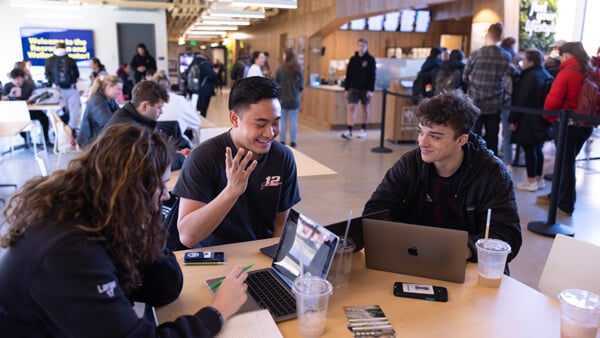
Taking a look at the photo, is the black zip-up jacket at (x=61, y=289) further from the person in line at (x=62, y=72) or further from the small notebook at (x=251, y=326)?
the person in line at (x=62, y=72)

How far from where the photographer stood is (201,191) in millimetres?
1814

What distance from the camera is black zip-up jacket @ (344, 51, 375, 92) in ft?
25.7

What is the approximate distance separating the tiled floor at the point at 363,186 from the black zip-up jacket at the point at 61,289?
2.03 metres

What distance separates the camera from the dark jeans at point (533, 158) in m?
4.91

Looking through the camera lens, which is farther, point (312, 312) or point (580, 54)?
point (580, 54)

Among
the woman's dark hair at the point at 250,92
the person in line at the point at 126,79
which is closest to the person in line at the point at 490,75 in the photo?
the woman's dark hair at the point at 250,92

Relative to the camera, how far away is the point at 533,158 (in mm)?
4945

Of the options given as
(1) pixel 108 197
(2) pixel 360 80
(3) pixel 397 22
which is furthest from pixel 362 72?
(1) pixel 108 197

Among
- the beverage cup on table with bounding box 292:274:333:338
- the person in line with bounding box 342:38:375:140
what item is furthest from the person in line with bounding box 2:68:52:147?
the beverage cup on table with bounding box 292:274:333:338

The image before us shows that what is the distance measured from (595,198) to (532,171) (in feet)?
2.27

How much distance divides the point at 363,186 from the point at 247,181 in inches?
143

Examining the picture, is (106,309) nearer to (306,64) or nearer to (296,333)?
(296,333)

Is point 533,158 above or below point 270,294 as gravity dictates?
below

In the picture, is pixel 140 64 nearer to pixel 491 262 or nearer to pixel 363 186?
pixel 363 186
